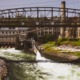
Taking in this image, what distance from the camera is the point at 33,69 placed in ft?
A: 146

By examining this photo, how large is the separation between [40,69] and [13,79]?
9.71m

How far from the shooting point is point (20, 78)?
36562 mm

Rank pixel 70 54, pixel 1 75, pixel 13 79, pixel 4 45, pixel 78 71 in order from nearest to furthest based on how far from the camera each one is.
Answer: pixel 1 75, pixel 13 79, pixel 78 71, pixel 70 54, pixel 4 45

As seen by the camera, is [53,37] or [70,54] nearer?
[70,54]

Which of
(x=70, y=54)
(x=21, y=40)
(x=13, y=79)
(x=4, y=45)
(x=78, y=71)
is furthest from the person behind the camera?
(x=4, y=45)

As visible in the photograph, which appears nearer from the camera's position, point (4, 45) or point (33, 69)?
point (33, 69)

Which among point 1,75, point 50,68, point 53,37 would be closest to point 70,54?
point 50,68

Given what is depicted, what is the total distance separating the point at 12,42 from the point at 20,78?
81.0 meters

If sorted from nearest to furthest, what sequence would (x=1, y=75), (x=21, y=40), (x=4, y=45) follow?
(x=1, y=75)
(x=21, y=40)
(x=4, y=45)

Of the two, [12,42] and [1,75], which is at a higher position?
[1,75]

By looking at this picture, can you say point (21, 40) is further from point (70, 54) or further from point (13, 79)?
point (13, 79)

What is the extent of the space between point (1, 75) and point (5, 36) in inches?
3669

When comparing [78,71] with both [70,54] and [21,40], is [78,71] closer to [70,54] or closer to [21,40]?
[70,54]

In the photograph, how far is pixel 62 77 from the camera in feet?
121
